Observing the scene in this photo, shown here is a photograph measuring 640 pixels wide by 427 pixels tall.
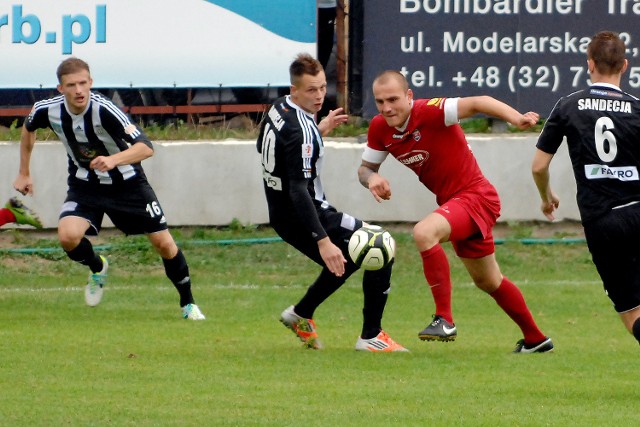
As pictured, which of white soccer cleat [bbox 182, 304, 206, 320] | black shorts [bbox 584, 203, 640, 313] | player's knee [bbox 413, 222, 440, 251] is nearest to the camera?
black shorts [bbox 584, 203, 640, 313]

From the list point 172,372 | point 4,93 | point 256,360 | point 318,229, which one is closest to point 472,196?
point 318,229

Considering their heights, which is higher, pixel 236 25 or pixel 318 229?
pixel 236 25

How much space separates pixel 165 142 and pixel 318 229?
5.46 m

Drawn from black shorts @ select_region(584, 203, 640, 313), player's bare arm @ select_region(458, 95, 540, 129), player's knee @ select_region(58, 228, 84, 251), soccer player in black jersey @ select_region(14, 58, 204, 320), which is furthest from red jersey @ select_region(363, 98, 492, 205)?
player's knee @ select_region(58, 228, 84, 251)

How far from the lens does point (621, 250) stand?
6871 mm

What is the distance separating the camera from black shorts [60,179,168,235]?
395 inches

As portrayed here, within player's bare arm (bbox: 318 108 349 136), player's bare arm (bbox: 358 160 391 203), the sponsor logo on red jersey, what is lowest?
player's bare arm (bbox: 358 160 391 203)

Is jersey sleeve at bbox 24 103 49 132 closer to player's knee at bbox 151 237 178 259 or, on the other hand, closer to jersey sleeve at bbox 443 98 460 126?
player's knee at bbox 151 237 178 259

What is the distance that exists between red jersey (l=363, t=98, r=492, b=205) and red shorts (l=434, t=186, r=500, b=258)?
10 centimetres

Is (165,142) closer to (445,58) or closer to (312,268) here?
(312,268)

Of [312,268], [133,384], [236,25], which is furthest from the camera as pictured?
[236,25]

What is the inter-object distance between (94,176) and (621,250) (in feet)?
14.8

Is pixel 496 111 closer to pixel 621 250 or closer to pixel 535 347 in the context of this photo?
pixel 621 250

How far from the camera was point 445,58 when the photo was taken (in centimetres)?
1369
